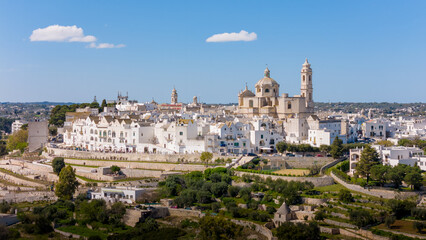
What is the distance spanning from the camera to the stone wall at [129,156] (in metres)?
45.8

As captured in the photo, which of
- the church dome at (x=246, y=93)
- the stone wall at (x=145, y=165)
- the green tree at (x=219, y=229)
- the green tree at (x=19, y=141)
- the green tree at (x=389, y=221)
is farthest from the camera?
the church dome at (x=246, y=93)

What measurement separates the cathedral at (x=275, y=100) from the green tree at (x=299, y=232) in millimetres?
26832

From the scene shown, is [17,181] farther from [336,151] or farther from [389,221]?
[389,221]

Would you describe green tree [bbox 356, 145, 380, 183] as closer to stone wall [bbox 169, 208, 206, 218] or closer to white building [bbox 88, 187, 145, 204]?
stone wall [bbox 169, 208, 206, 218]

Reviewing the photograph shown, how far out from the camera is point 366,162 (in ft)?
121

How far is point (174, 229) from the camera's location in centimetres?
3112

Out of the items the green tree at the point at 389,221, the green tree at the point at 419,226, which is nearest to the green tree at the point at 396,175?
the green tree at the point at 389,221

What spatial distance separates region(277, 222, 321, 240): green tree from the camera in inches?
1073

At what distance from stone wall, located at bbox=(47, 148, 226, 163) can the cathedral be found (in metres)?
13.8

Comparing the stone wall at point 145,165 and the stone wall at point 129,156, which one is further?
the stone wall at point 129,156

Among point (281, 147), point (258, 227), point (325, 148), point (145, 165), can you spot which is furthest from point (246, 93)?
point (258, 227)

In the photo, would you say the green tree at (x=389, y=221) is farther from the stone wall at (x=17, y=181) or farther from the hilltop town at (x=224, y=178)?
the stone wall at (x=17, y=181)

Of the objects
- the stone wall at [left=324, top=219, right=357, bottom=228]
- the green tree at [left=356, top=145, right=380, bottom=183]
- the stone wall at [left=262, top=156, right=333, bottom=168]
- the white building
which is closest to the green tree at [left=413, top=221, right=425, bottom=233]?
the stone wall at [left=324, top=219, right=357, bottom=228]

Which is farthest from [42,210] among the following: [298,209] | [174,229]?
[298,209]
